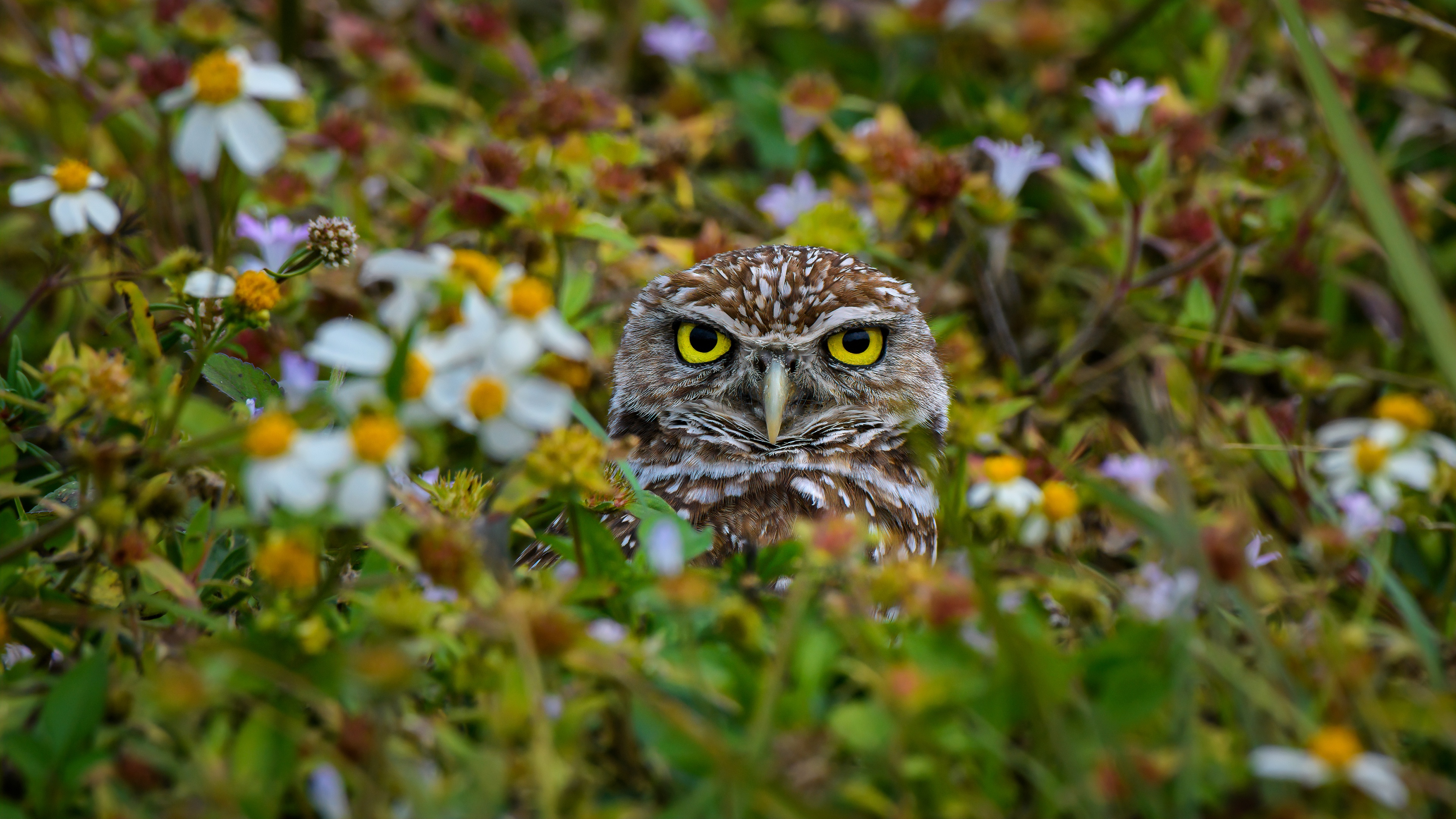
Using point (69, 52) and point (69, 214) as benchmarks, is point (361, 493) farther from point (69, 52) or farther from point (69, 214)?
point (69, 52)

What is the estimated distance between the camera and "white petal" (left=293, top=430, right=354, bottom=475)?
4.30 ft

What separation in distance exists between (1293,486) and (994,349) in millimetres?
1191

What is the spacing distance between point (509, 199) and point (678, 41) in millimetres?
1636

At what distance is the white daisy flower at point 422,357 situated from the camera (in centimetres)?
136

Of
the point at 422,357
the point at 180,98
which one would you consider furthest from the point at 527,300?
the point at 180,98

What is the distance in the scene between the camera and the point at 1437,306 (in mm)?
1736

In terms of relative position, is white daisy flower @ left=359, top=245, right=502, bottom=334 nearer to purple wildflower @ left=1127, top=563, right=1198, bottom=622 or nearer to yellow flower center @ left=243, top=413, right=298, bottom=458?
yellow flower center @ left=243, top=413, right=298, bottom=458

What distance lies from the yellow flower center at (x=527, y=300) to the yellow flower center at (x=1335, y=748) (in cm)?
101

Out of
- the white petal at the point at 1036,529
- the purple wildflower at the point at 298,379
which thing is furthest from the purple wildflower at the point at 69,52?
the white petal at the point at 1036,529

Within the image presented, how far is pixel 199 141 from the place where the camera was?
1735 mm

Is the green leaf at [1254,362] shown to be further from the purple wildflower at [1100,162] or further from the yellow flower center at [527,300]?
the yellow flower center at [527,300]

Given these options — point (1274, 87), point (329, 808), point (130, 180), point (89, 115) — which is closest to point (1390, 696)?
point (329, 808)

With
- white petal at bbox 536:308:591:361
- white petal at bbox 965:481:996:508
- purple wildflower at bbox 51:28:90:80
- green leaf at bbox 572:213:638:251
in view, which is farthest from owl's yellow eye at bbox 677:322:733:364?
purple wildflower at bbox 51:28:90:80

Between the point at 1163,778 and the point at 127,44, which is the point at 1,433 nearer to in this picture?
the point at 1163,778
